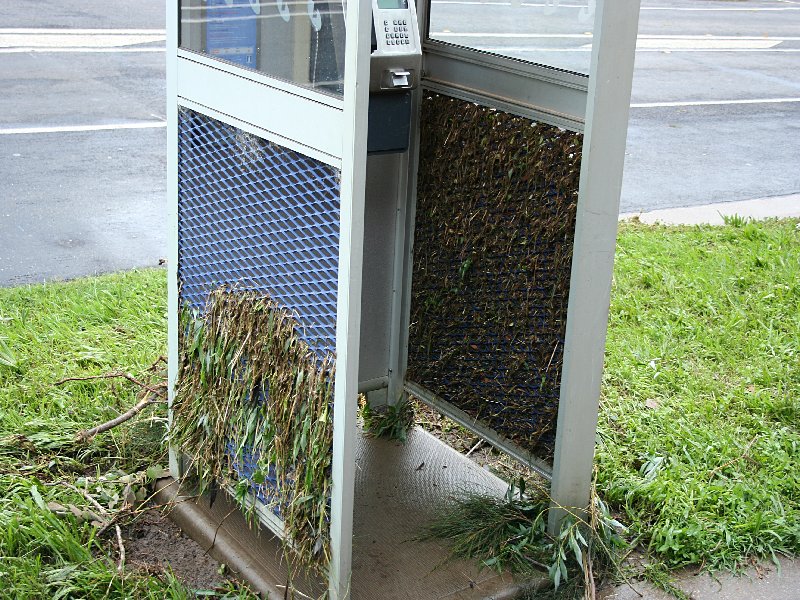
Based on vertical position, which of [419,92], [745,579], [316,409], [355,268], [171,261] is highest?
[419,92]

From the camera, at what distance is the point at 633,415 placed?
4.02 meters

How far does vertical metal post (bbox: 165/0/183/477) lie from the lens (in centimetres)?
298

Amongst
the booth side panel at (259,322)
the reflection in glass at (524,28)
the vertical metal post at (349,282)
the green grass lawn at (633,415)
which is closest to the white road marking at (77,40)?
the green grass lawn at (633,415)

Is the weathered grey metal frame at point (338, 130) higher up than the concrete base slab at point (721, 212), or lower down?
higher up

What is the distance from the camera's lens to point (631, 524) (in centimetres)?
335

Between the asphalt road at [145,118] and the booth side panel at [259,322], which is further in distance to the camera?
the asphalt road at [145,118]

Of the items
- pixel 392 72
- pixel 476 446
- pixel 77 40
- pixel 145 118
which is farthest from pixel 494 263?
pixel 77 40

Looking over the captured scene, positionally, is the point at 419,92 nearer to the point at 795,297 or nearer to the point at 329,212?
the point at 329,212

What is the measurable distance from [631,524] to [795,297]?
2.32 metres

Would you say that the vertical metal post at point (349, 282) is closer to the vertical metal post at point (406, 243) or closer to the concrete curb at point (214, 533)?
the concrete curb at point (214, 533)

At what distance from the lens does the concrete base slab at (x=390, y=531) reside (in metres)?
2.94

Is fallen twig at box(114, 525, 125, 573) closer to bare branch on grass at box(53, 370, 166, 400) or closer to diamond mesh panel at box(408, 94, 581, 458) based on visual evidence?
bare branch on grass at box(53, 370, 166, 400)

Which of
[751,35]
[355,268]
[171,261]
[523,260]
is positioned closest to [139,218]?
[171,261]

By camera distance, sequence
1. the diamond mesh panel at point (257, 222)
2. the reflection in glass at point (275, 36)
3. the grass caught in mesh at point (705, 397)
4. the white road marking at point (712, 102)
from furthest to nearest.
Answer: the white road marking at point (712, 102), the grass caught in mesh at point (705, 397), the diamond mesh panel at point (257, 222), the reflection in glass at point (275, 36)
